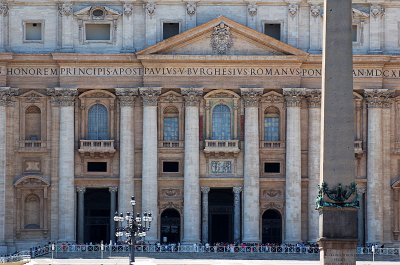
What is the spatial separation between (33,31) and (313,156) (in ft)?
64.6

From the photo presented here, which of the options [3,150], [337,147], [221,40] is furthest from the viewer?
[221,40]

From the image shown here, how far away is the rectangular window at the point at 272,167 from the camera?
89.2 metres

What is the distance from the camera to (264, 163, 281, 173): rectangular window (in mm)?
89250

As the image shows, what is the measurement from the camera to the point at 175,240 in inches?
3504

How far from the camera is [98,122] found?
88.9 m

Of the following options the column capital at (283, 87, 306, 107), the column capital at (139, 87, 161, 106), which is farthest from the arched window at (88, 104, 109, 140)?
the column capital at (283, 87, 306, 107)

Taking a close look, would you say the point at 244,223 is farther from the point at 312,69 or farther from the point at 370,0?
the point at 370,0

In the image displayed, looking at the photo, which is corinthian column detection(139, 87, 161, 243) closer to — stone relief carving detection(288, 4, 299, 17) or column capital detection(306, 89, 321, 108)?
column capital detection(306, 89, 321, 108)

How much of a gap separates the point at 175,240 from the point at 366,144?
44.9 ft

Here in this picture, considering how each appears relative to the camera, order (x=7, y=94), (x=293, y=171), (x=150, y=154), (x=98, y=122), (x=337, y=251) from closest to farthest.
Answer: (x=337, y=251) < (x=150, y=154) < (x=7, y=94) < (x=293, y=171) < (x=98, y=122)

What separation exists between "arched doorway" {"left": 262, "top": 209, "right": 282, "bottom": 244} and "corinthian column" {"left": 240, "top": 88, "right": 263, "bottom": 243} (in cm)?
141

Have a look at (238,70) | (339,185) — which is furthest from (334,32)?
(238,70)

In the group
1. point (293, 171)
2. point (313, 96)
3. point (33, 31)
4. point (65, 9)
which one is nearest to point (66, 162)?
point (33, 31)

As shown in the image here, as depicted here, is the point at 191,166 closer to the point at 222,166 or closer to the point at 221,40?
the point at 222,166
